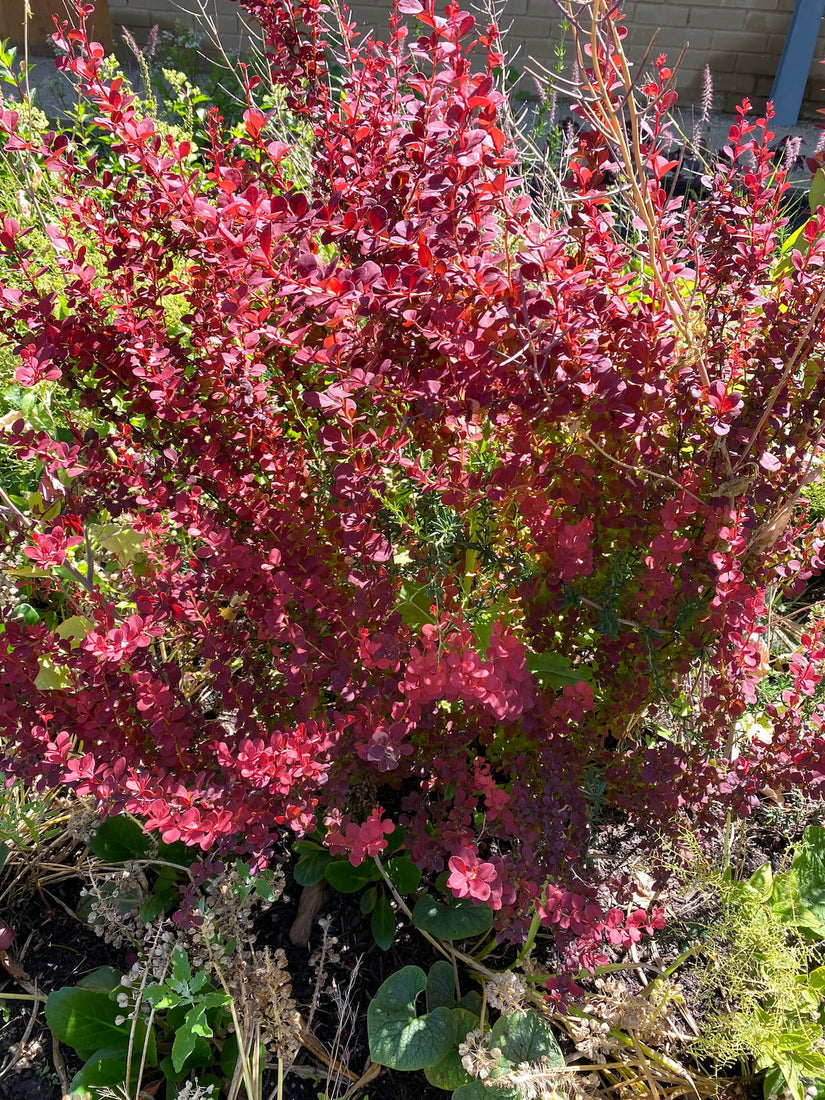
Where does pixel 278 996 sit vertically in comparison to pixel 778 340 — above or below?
below

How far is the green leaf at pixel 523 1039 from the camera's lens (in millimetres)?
1552

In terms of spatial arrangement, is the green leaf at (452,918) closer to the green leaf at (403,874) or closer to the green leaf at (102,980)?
the green leaf at (403,874)

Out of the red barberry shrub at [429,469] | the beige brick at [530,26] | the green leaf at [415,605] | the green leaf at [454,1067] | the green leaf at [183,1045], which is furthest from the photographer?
the beige brick at [530,26]

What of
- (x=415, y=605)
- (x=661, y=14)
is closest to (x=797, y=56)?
(x=661, y=14)

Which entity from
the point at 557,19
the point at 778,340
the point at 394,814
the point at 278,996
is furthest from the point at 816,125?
the point at 278,996

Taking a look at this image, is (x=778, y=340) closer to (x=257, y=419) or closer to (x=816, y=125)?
(x=257, y=419)

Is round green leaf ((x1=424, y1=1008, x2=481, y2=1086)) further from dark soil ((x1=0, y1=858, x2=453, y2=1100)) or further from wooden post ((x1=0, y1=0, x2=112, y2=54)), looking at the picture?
wooden post ((x1=0, y1=0, x2=112, y2=54))

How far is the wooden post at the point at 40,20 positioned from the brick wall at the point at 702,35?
82 cm

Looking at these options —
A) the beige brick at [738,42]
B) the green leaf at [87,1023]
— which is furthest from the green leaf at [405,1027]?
the beige brick at [738,42]

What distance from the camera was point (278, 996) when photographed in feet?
5.12

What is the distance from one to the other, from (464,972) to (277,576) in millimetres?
985

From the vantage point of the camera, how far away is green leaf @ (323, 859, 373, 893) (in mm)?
1812

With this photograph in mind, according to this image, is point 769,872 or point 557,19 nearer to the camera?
point 769,872

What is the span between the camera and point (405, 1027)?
5.25ft
